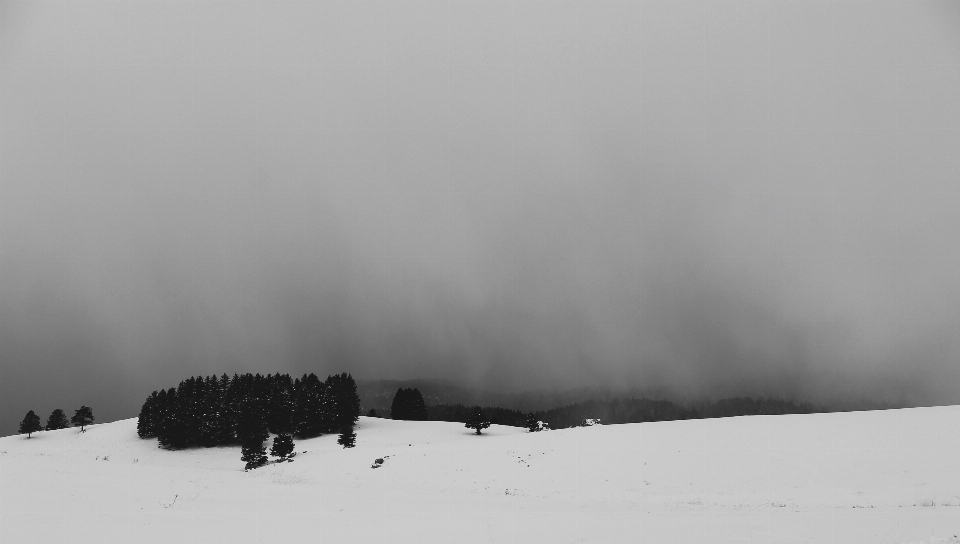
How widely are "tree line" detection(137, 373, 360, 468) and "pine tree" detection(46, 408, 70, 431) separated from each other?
81.6 ft

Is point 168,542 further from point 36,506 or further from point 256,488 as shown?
point 256,488

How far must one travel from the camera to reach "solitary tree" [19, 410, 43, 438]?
63281 millimetres

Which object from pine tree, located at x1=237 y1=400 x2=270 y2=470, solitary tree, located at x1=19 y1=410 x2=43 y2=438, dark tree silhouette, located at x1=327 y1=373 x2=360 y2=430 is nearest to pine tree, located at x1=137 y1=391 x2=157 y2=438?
pine tree, located at x1=237 y1=400 x2=270 y2=470

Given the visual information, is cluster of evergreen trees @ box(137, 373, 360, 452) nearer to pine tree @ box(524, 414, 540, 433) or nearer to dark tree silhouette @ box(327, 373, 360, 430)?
dark tree silhouette @ box(327, 373, 360, 430)

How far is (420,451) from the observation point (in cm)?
3747

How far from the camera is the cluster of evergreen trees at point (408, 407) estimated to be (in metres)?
79.6

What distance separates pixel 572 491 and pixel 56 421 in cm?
9196

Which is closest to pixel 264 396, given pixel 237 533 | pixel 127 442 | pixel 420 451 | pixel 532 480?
pixel 127 442

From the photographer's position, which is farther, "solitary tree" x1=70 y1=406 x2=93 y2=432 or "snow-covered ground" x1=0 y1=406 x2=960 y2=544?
"solitary tree" x1=70 y1=406 x2=93 y2=432

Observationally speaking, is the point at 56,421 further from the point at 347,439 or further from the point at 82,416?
the point at 347,439

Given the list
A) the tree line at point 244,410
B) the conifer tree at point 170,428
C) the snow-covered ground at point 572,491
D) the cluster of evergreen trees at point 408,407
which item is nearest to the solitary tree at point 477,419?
the tree line at point 244,410

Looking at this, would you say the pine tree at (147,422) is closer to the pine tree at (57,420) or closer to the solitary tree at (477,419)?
the pine tree at (57,420)

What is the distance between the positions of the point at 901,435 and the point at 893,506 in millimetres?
A: 16163

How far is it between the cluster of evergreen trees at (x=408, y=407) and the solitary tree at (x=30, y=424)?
52.9 metres
